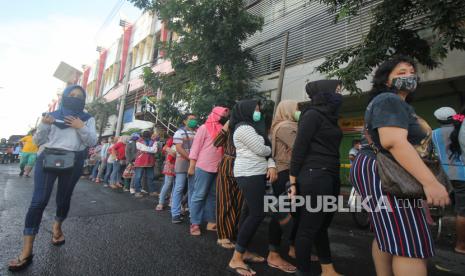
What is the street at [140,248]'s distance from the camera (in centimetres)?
289

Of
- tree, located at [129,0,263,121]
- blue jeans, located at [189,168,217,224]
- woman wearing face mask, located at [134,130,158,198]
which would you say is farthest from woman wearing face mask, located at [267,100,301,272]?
woman wearing face mask, located at [134,130,158,198]

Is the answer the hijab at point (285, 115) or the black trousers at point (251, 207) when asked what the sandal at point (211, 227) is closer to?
the black trousers at point (251, 207)

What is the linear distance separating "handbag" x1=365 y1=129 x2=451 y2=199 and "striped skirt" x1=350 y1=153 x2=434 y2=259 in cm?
7

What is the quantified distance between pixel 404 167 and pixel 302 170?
0.96 metres

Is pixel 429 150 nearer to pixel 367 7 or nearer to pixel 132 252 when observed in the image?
pixel 132 252

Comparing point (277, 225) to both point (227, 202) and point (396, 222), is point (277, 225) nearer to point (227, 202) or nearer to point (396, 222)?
point (227, 202)

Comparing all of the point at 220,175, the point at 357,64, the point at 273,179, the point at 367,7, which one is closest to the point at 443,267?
the point at 273,179

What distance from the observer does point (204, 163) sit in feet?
14.1

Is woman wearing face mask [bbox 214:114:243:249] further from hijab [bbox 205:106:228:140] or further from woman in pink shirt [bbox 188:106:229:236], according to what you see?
hijab [bbox 205:106:228:140]

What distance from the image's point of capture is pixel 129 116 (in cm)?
2231

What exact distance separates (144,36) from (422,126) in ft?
73.1

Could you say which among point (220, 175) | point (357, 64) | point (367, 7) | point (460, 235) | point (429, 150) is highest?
point (367, 7)

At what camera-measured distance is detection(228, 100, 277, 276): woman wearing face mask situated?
293 cm

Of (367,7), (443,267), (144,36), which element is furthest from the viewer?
(144,36)
